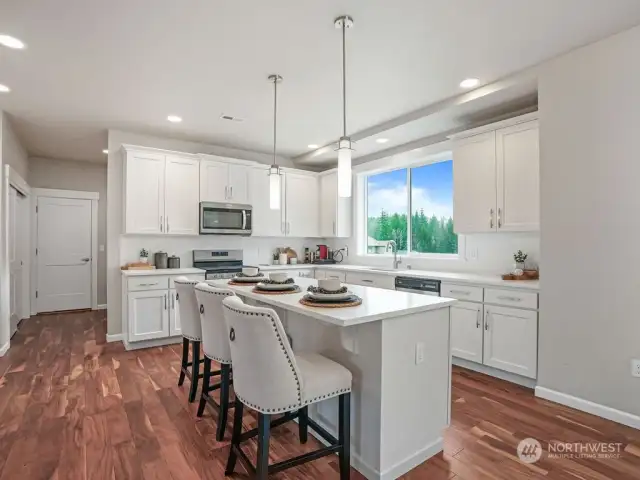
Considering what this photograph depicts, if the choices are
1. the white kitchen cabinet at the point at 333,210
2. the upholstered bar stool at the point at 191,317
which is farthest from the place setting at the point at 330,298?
the white kitchen cabinet at the point at 333,210

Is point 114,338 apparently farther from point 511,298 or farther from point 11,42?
point 511,298

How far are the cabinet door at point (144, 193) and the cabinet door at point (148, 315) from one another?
0.81 meters

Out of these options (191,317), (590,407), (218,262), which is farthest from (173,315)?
(590,407)

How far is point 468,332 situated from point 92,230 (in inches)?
257

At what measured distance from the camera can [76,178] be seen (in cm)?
655

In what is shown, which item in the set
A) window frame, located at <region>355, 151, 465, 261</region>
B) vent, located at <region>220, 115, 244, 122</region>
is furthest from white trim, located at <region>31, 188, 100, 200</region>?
window frame, located at <region>355, 151, 465, 261</region>

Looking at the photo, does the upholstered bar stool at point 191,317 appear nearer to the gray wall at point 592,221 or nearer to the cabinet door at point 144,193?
→ the cabinet door at point 144,193

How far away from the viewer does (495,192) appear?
351cm

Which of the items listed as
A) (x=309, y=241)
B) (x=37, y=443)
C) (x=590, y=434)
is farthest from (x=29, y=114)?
(x=590, y=434)

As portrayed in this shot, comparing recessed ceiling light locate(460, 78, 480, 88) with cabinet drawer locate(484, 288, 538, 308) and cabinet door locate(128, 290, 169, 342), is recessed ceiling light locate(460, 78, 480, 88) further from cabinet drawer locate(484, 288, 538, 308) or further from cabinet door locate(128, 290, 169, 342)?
cabinet door locate(128, 290, 169, 342)

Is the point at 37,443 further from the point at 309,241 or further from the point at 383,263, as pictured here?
the point at 309,241

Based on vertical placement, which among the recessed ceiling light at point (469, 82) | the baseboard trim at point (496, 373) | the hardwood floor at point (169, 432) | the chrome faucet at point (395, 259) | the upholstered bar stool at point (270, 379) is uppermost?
the recessed ceiling light at point (469, 82)

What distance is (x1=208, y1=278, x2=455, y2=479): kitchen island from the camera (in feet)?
6.04

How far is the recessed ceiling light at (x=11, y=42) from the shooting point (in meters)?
2.49
